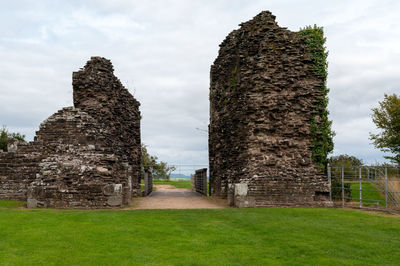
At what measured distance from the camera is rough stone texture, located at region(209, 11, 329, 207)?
1574 cm

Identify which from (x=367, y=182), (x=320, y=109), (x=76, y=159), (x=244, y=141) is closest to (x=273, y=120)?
(x=244, y=141)

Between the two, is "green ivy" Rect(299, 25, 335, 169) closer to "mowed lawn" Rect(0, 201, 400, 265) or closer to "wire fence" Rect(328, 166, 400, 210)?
"wire fence" Rect(328, 166, 400, 210)

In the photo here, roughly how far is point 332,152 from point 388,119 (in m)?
14.3

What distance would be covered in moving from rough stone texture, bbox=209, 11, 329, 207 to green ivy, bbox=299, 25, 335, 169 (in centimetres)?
28

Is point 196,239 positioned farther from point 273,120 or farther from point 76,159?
point 273,120

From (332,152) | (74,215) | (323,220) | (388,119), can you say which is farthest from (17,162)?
(388,119)

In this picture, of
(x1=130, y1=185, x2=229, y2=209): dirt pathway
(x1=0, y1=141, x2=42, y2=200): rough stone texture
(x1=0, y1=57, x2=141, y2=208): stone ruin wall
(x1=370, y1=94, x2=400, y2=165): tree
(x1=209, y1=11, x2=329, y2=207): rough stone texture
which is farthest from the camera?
(x1=370, y1=94, x2=400, y2=165): tree

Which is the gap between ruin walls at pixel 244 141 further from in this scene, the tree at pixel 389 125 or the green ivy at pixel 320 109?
the tree at pixel 389 125

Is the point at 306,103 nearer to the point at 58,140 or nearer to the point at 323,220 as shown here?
the point at 323,220

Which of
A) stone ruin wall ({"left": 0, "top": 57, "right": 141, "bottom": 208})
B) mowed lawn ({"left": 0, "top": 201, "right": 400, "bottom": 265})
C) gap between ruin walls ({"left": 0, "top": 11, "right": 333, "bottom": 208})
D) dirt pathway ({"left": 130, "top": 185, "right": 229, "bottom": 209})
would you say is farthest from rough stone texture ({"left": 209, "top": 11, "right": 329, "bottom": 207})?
stone ruin wall ({"left": 0, "top": 57, "right": 141, "bottom": 208})

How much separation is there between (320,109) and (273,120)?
2.43 metres

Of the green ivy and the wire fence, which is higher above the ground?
the green ivy

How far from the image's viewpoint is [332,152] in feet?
57.3

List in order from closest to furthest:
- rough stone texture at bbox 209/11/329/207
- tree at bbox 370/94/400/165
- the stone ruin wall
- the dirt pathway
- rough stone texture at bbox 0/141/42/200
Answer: the stone ruin wall < rough stone texture at bbox 209/11/329/207 < the dirt pathway < rough stone texture at bbox 0/141/42/200 < tree at bbox 370/94/400/165
